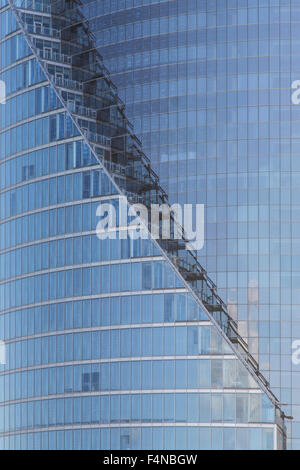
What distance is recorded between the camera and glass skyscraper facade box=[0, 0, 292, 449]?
561 feet

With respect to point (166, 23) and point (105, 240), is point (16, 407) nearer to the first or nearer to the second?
point (105, 240)

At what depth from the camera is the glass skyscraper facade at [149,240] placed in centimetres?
17088

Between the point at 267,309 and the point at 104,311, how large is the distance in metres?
18.3

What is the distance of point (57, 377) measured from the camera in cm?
18188

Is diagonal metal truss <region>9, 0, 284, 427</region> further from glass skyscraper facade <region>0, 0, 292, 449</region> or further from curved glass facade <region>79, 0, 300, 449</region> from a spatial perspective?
curved glass facade <region>79, 0, 300, 449</region>

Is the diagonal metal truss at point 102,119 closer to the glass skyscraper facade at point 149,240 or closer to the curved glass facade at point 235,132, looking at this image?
the glass skyscraper facade at point 149,240

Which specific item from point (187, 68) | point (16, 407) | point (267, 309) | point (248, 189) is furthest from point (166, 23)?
point (16, 407)

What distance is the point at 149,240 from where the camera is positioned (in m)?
175

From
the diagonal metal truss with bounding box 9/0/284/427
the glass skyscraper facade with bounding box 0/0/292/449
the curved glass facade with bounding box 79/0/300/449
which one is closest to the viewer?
the curved glass facade with bounding box 79/0/300/449

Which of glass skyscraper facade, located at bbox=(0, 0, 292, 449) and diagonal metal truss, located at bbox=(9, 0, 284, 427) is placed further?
diagonal metal truss, located at bbox=(9, 0, 284, 427)

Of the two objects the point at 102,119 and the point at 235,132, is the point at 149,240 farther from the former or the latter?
the point at 102,119

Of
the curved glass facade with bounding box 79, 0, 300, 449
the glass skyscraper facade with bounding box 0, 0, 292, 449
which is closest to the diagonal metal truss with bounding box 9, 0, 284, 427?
the glass skyscraper facade with bounding box 0, 0, 292, 449

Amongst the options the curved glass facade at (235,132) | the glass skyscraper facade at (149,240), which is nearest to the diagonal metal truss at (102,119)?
the glass skyscraper facade at (149,240)

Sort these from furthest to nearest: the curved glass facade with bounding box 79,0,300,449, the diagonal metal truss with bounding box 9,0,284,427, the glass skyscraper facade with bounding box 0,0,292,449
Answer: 1. the diagonal metal truss with bounding box 9,0,284,427
2. the glass skyscraper facade with bounding box 0,0,292,449
3. the curved glass facade with bounding box 79,0,300,449
